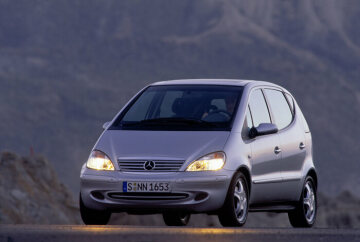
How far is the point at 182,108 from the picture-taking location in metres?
12.7

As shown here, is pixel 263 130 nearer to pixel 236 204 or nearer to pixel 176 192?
pixel 236 204

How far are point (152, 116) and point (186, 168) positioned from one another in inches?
59.4

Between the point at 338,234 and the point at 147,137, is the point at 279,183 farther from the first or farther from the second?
the point at 338,234

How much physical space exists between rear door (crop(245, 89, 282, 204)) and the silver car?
0.04 ft

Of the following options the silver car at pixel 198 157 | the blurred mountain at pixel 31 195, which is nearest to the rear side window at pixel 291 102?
the silver car at pixel 198 157

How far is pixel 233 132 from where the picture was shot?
12.0 meters

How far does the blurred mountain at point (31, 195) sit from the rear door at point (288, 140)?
55.3 ft

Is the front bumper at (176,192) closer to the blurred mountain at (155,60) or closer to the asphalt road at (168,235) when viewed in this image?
the asphalt road at (168,235)

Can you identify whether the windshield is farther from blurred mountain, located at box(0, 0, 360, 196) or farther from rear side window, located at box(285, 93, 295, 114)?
blurred mountain, located at box(0, 0, 360, 196)

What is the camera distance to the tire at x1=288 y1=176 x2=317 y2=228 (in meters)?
13.9

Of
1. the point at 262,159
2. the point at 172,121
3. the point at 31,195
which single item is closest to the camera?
the point at 172,121

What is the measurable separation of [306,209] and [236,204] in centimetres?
238

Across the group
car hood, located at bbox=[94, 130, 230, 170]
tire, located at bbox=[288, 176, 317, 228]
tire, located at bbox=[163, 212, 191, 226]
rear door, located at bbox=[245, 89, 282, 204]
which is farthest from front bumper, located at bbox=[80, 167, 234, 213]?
tire, located at bbox=[163, 212, 191, 226]

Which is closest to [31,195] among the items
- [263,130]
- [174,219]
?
[174,219]
